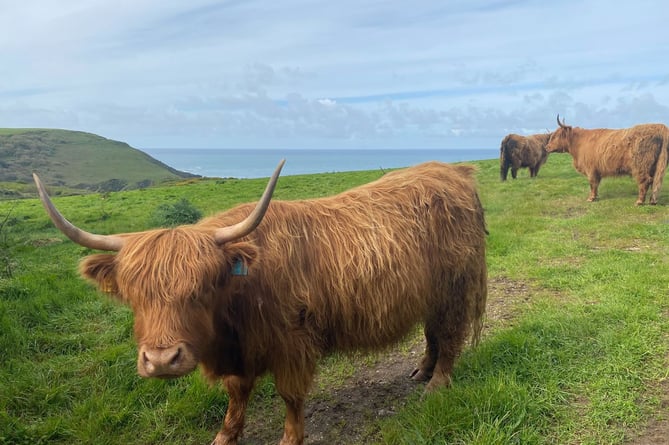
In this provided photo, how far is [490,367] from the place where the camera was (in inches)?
157

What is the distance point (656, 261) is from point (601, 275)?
1059mm

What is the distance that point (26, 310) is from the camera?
5609 mm

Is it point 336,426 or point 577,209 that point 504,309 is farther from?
point 577,209

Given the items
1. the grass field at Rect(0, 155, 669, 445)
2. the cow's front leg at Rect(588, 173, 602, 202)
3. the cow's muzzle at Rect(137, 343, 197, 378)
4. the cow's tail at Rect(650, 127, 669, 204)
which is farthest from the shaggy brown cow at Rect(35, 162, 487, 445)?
the cow's front leg at Rect(588, 173, 602, 202)

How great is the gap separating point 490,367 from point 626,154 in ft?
31.4

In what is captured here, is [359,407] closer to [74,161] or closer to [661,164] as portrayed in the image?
[661,164]

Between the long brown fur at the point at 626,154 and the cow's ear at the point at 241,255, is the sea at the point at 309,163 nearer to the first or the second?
the cow's ear at the point at 241,255

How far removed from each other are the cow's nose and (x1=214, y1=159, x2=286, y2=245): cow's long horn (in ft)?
2.24

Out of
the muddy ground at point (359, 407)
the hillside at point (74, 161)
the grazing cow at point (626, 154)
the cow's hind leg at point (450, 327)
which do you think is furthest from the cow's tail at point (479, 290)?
the hillside at point (74, 161)

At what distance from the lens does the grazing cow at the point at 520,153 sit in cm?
1834

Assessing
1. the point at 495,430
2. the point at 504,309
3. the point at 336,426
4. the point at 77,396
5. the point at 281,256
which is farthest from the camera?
the point at 504,309

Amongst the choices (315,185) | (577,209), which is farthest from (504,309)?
(315,185)

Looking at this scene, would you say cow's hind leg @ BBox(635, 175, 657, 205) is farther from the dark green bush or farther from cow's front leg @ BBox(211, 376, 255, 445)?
cow's front leg @ BBox(211, 376, 255, 445)

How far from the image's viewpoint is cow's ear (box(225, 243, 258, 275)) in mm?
2775
